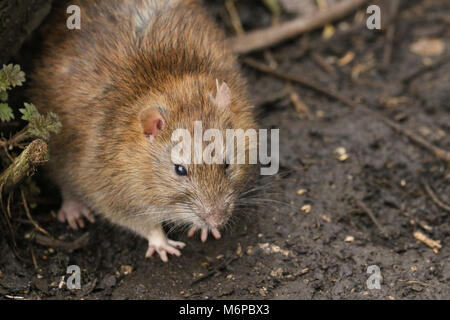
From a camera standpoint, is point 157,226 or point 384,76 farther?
point 384,76

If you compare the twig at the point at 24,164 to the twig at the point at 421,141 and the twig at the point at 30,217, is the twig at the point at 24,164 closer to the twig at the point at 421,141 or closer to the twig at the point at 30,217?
the twig at the point at 30,217

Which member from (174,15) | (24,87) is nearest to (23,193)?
(24,87)

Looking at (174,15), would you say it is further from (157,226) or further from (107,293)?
(107,293)

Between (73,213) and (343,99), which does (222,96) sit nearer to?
(73,213)

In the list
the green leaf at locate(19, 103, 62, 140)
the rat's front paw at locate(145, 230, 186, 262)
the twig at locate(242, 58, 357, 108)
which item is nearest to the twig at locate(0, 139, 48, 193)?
the green leaf at locate(19, 103, 62, 140)

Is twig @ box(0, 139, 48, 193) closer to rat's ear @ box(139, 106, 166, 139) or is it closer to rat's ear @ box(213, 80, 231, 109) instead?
rat's ear @ box(139, 106, 166, 139)
